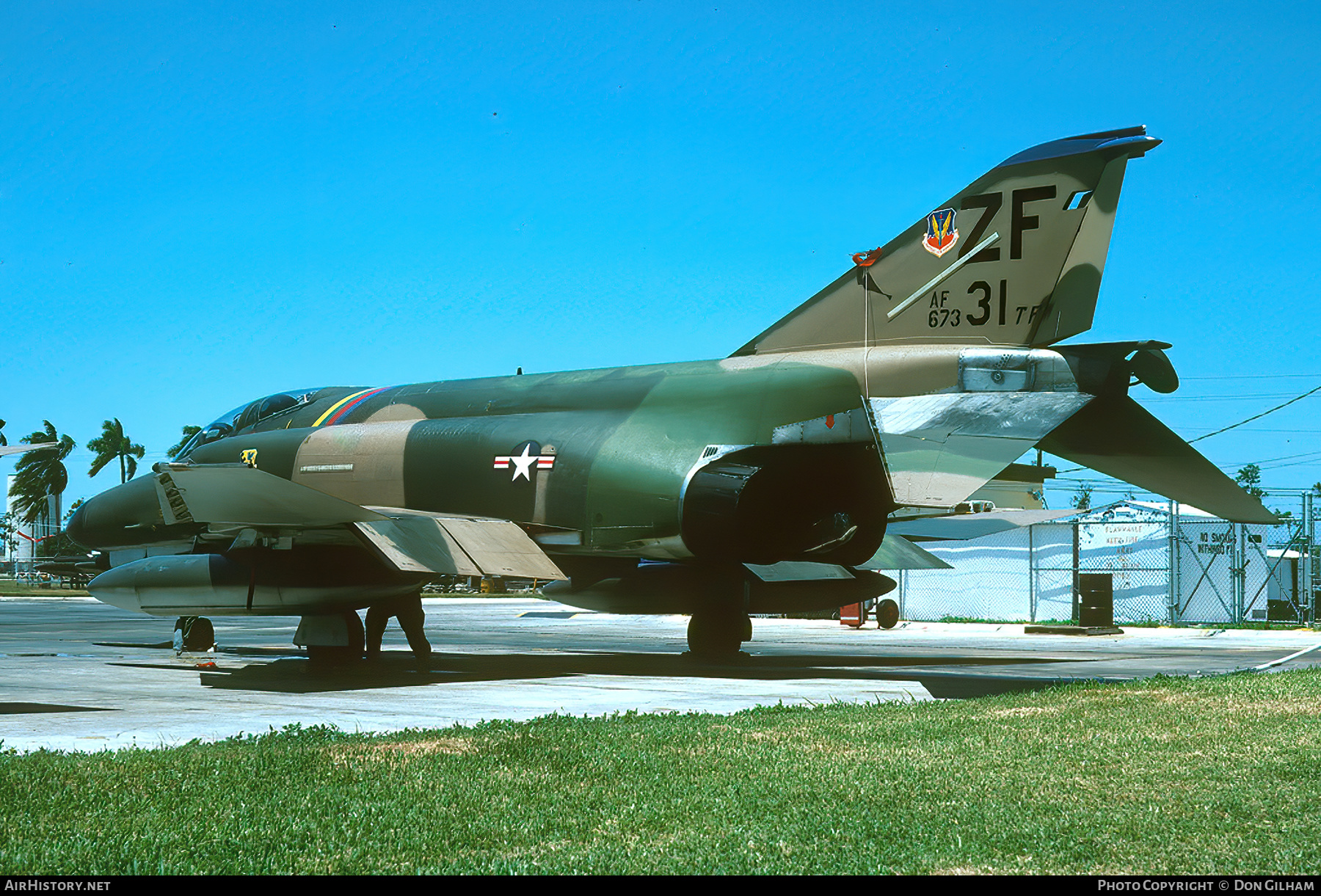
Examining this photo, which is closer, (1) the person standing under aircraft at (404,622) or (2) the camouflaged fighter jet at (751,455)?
(2) the camouflaged fighter jet at (751,455)

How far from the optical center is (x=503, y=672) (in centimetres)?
1386

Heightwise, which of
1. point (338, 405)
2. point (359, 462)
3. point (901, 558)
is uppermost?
point (338, 405)

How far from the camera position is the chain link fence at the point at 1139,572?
28.0 metres

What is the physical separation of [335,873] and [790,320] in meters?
10.5

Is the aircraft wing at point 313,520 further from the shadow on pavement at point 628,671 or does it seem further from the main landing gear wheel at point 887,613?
the main landing gear wheel at point 887,613

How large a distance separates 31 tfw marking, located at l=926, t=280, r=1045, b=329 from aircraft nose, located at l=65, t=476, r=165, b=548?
10.5 m

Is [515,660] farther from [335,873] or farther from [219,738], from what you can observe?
[335,873]

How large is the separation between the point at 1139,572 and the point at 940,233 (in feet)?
62.7

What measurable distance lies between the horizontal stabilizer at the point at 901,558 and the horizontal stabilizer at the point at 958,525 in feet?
2.92

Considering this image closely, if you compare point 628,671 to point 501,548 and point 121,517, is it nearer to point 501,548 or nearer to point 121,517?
point 501,548

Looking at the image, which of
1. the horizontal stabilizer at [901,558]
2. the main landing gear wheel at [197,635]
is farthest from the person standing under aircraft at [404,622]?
the horizontal stabilizer at [901,558]

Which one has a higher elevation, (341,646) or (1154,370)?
(1154,370)

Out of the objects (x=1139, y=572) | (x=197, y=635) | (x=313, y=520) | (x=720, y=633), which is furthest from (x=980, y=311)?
(x=1139, y=572)

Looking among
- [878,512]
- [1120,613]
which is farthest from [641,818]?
[1120,613]
